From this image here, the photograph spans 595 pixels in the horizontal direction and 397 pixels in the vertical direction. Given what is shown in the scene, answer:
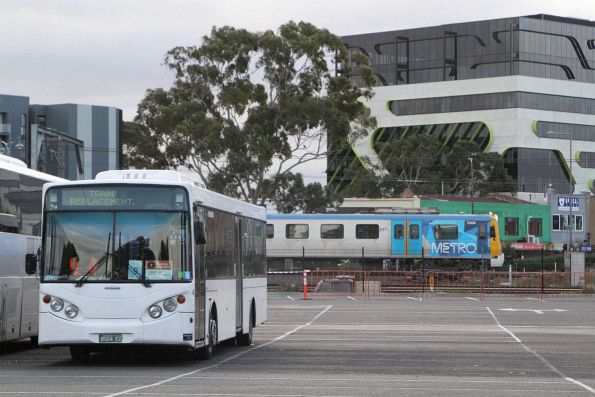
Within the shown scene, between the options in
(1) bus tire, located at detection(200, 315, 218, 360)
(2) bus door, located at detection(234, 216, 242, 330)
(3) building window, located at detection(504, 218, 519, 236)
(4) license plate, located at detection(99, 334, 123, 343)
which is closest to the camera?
(4) license plate, located at detection(99, 334, 123, 343)

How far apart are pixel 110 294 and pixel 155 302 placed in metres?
0.67

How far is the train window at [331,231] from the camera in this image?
65.2 metres

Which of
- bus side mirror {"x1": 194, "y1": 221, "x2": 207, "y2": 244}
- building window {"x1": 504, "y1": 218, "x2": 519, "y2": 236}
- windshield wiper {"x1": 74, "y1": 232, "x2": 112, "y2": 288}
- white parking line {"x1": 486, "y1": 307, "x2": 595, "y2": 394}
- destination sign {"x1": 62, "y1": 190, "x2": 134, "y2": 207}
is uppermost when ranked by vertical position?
building window {"x1": 504, "y1": 218, "x2": 519, "y2": 236}

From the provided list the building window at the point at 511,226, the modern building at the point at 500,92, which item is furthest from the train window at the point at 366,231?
the modern building at the point at 500,92

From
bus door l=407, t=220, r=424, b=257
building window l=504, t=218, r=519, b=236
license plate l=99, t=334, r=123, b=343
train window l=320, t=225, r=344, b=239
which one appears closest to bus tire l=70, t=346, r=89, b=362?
license plate l=99, t=334, r=123, b=343

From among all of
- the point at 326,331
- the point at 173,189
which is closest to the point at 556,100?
the point at 326,331

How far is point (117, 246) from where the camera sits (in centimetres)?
1814

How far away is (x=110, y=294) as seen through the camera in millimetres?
Result: 17922

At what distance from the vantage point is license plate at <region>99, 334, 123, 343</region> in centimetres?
1783

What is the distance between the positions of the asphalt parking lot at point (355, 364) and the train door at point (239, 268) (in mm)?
746

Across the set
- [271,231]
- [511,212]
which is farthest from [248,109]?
[511,212]

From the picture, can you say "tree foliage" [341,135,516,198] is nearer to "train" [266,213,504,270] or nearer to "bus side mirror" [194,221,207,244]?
"train" [266,213,504,270]

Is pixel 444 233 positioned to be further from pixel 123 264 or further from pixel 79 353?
pixel 123 264

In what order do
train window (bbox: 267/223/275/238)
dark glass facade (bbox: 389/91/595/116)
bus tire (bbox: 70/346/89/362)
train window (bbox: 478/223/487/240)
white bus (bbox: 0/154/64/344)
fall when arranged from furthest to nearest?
dark glass facade (bbox: 389/91/595/116) → train window (bbox: 267/223/275/238) → train window (bbox: 478/223/487/240) → white bus (bbox: 0/154/64/344) → bus tire (bbox: 70/346/89/362)
